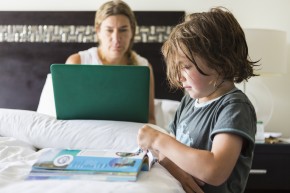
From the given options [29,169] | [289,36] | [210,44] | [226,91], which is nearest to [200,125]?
[226,91]

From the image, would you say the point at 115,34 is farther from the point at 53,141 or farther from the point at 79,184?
the point at 79,184

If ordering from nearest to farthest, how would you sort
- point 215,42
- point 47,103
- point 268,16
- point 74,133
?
point 215,42, point 74,133, point 47,103, point 268,16

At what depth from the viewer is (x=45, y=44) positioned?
8.16 feet

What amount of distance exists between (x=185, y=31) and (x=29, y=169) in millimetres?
533

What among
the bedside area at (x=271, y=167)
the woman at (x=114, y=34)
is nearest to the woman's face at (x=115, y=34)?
the woman at (x=114, y=34)

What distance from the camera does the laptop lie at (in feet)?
4.19

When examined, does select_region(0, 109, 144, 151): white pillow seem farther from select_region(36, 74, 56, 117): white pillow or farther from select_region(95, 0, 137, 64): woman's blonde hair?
select_region(95, 0, 137, 64): woman's blonde hair

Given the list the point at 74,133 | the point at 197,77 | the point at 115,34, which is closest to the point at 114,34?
the point at 115,34

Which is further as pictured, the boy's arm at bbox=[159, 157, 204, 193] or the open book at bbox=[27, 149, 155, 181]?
the boy's arm at bbox=[159, 157, 204, 193]

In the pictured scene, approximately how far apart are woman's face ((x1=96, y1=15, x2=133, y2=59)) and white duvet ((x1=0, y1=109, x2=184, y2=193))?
725mm

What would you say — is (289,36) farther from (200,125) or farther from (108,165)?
(108,165)

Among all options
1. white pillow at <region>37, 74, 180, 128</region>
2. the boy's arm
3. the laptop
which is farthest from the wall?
the boy's arm

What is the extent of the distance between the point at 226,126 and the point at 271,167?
4.35 ft

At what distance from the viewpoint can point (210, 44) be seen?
2.91ft
